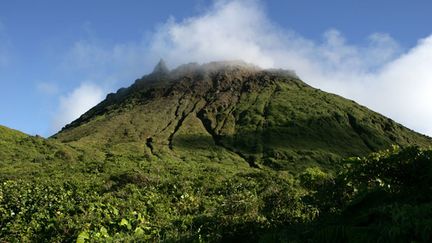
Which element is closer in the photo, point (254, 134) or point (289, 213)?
point (289, 213)

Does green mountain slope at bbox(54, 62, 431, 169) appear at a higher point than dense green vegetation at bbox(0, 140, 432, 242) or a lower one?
higher

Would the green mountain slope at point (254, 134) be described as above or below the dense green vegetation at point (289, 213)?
above

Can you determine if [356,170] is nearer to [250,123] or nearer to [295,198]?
[295,198]

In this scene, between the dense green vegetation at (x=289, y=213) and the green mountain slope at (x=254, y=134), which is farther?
the green mountain slope at (x=254, y=134)

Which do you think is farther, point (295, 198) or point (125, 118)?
point (125, 118)

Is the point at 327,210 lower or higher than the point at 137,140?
lower

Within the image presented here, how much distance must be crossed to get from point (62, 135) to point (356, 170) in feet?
581

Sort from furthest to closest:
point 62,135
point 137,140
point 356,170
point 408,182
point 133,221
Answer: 1. point 62,135
2. point 137,140
3. point 133,221
4. point 356,170
5. point 408,182

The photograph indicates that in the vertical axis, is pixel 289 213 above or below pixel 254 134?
below

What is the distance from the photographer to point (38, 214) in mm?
20312

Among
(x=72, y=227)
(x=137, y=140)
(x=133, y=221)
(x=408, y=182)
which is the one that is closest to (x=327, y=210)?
(x=408, y=182)

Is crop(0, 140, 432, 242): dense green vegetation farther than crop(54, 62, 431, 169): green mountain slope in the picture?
No

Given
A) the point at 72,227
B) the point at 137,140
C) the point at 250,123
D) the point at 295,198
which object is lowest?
the point at 72,227

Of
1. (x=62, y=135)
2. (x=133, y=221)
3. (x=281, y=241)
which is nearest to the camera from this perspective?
(x=281, y=241)
